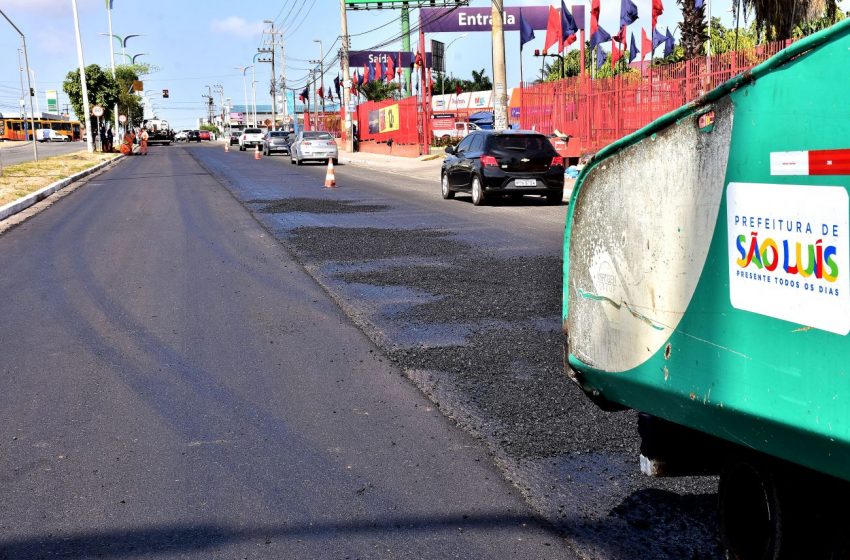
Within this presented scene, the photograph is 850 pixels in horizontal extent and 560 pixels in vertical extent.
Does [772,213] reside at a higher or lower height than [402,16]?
lower

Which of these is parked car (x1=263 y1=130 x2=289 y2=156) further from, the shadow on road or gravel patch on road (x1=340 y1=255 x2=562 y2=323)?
the shadow on road

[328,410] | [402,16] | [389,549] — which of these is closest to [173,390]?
[328,410]

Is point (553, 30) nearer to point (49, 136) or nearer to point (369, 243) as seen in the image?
point (369, 243)

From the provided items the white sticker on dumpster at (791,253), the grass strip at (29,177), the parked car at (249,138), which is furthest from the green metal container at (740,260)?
the parked car at (249,138)

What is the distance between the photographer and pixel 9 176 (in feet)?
98.3

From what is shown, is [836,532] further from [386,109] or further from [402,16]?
[402,16]

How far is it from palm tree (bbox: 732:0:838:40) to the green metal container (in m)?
20.1

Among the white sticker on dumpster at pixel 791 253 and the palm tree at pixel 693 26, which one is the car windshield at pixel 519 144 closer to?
the palm tree at pixel 693 26

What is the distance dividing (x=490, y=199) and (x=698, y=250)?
57.2 ft

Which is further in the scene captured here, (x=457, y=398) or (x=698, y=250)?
(x=457, y=398)

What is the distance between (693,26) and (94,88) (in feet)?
146

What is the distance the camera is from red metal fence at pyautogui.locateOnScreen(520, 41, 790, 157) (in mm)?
19016

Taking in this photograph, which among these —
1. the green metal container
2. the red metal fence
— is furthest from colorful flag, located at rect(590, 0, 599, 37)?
the green metal container

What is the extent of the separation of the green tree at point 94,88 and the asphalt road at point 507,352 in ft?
163
